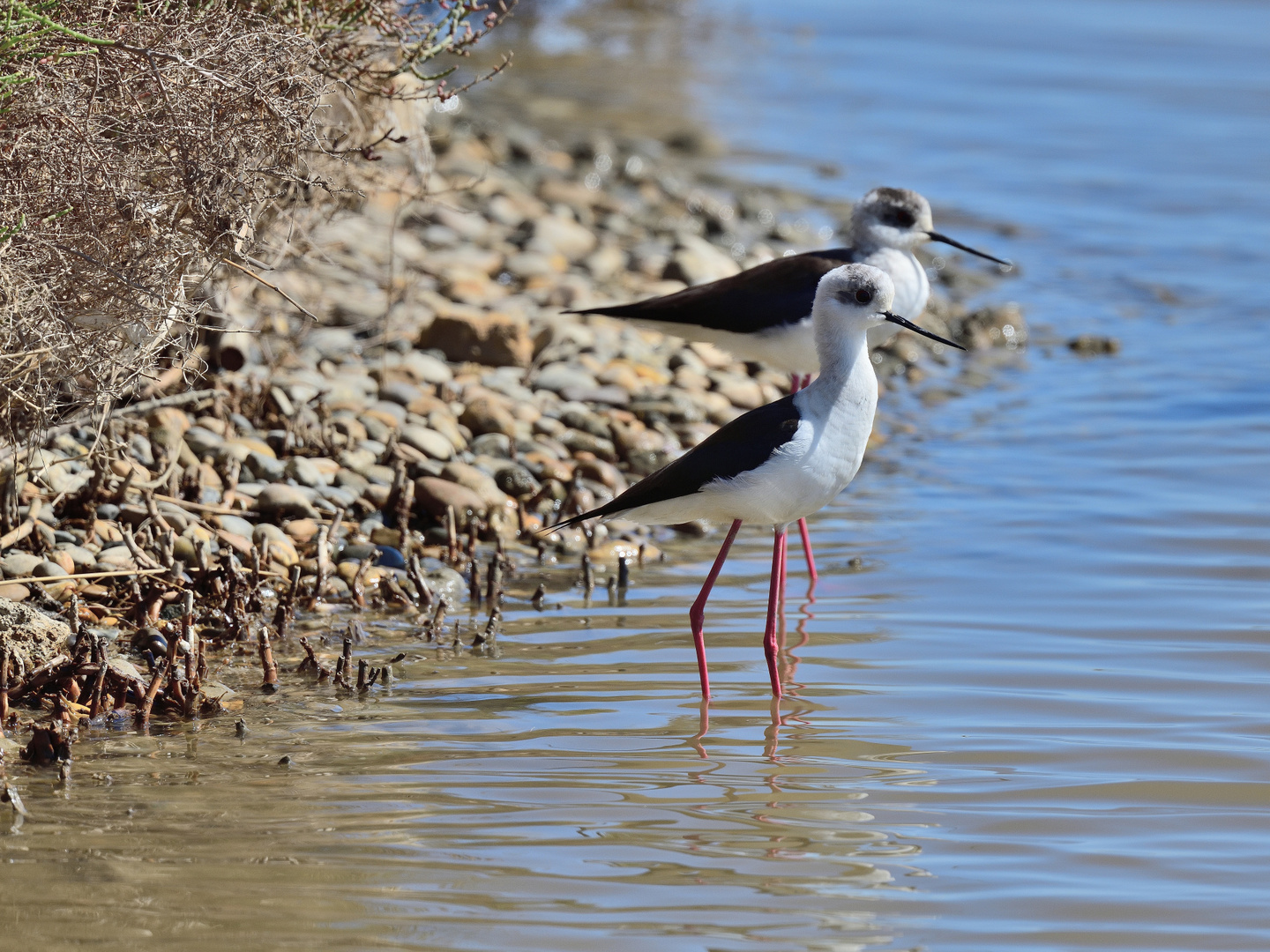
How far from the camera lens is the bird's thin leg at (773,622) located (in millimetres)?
4859

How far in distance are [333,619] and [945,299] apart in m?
6.52

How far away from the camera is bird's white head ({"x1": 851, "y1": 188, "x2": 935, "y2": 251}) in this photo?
7.02 m

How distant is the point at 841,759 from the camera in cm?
439

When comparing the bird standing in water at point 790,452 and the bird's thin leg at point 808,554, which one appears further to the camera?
the bird's thin leg at point 808,554

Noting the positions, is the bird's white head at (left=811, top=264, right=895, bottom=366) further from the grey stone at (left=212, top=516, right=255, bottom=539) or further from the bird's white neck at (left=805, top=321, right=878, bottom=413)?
the grey stone at (left=212, top=516, right=255, bottom=539)

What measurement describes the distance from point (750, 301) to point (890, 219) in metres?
0.96

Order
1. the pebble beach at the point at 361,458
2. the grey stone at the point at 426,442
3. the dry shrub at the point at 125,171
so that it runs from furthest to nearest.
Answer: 1. the grey stone at the point at 426,442
2. the pebble beach at the point at 361,458
3. the dry shrub at the point at 125,171

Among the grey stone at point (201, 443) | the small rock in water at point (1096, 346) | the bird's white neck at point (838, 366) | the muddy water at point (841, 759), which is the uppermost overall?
the small rock in water at point (1096, 346)

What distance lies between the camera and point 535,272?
9305mm

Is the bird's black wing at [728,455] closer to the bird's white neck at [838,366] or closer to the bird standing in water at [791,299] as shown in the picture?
the bird's white neck at [838,366]

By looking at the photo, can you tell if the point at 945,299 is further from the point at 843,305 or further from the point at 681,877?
the point at 681,877

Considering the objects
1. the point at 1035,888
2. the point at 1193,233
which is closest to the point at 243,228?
the point at 1035,888

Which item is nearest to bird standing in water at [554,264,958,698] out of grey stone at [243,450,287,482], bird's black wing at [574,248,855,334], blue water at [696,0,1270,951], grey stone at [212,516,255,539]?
blue water at [696,0,1270,951]

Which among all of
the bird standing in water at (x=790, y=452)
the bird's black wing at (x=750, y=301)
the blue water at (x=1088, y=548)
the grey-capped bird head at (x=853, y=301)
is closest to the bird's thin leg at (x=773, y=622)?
the bird standing in water at (x=790, y=452)
